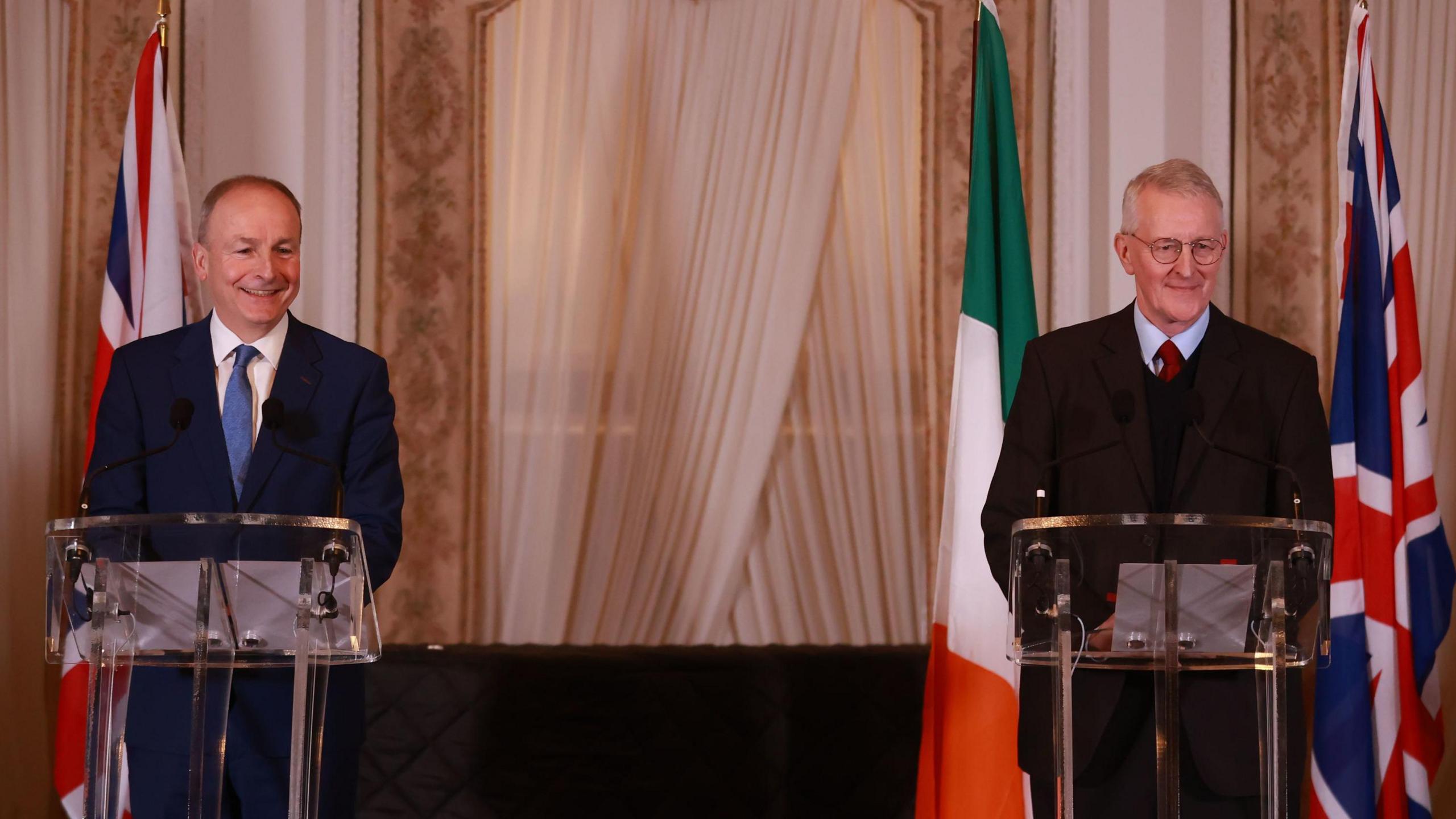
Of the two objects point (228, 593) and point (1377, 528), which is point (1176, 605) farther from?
point (1377, 528)

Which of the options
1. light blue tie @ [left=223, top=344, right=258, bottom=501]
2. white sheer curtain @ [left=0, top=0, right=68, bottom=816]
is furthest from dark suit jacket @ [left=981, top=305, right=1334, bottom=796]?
white sheer curtain @ [left=0, top=0, right=68, bottom=816]

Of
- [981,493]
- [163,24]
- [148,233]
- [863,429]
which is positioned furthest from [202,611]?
[863,429]

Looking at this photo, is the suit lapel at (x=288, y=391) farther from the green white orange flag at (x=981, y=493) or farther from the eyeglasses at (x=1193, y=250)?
the green white orange flag at (x=981, y=493)

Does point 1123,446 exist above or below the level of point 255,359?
below

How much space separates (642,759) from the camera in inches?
159

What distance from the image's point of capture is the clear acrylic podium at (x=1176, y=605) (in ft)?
6.69

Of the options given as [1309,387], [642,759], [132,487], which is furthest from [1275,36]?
[132,487]

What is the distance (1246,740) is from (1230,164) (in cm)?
307

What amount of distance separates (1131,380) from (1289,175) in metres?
2.63

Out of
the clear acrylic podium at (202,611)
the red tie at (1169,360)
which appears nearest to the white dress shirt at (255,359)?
the clear acrylic podium at (202,611)

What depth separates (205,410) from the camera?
2.63 metres

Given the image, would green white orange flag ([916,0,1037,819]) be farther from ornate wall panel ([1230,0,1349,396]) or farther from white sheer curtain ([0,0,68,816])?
white sheer curtain ([0,0,68,816])

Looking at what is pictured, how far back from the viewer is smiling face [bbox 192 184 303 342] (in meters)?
2.70

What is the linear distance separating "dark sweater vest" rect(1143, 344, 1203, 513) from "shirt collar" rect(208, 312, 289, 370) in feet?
5.20
